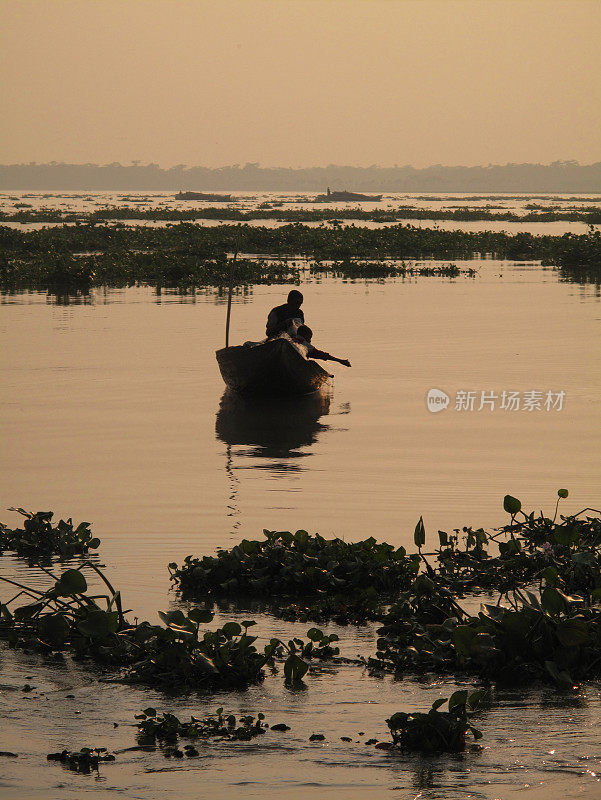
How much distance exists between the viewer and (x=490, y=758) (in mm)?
4160

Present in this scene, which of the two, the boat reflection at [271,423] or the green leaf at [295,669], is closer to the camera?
the green leaf at [295,669]

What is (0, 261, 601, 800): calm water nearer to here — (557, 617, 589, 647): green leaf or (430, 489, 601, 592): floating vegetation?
(557, 617, 589, 647): green leaf

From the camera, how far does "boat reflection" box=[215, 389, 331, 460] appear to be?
37.2ft

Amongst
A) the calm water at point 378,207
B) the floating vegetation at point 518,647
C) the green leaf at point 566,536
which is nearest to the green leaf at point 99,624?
the floating vegetation at point 518,647

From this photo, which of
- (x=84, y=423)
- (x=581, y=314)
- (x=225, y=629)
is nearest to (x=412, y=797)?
(x=225, y=629)

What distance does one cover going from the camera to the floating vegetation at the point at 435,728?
4.17 m

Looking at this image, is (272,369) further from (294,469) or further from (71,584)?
(71,584)

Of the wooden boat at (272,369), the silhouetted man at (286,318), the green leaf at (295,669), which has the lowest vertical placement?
the green leaf at (295,669)

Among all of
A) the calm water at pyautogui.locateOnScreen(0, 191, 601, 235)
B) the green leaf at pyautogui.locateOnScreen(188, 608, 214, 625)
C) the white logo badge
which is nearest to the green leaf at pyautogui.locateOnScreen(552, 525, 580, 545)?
the green leaf at pyautogui.locateOnScreen(188, 608, 214, 625)

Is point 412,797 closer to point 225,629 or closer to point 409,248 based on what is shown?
point 225,629

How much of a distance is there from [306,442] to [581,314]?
40.1ft

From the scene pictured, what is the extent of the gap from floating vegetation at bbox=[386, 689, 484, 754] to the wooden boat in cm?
863

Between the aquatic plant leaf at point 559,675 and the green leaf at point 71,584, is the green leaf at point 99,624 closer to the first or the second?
the green leaf at point 71,584

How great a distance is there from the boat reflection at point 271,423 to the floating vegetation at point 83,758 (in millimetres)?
6595
